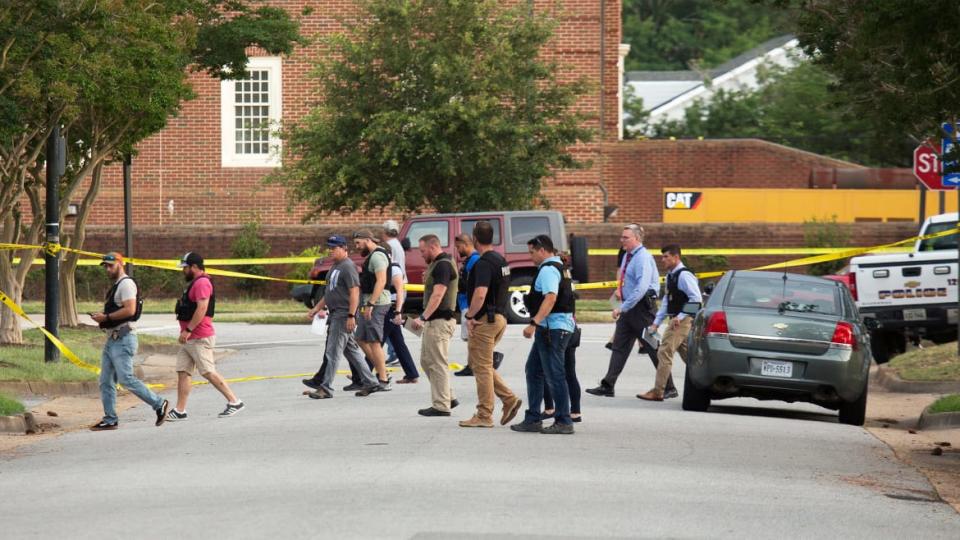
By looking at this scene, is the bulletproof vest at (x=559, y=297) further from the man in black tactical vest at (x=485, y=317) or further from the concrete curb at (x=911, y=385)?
the concrete curb at (x=911, y=385)

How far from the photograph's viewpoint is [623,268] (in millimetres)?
17406

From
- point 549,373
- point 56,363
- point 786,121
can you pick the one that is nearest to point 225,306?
point 56,363

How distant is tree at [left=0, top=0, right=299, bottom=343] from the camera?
58.9 ft

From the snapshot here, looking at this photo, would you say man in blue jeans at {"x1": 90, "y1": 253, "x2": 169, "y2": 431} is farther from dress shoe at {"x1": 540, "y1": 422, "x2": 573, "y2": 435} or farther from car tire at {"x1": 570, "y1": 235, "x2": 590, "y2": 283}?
car tire at {"x1": 570, "y1": 235, "x2": 590, "y2": 283}

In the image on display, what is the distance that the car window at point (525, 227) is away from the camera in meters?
28.3

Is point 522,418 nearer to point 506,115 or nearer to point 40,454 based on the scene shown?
point 40,454

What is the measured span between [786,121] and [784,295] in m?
47.2

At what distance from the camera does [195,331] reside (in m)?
15.4

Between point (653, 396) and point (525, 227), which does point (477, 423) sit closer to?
point (653, 396)

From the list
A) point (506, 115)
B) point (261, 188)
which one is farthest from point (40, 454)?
point (261, 188)

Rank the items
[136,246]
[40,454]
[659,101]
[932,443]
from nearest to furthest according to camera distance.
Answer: [40,454], [932,443], [136,246], [659,101]

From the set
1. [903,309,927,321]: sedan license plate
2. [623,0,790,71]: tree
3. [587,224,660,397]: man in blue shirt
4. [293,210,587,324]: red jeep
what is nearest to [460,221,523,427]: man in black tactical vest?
[587,224,660,397]: man in blue shirt

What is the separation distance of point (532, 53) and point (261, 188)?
10182 mm

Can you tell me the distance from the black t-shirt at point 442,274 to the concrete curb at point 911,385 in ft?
21.1
